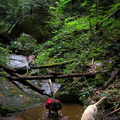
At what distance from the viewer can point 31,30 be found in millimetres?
15219

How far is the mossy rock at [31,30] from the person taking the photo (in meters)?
14.9

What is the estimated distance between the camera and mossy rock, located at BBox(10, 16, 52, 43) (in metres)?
14.9

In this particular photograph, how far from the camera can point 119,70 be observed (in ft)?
20.7

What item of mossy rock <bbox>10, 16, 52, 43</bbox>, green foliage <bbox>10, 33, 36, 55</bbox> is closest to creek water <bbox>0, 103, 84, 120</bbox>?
green foliage <bbox>10, 33, 36, 55</bbox>

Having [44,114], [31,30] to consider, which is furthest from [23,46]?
[44,114]

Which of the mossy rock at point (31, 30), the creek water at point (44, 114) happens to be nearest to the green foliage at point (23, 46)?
the mossy rock at point (31, 30)

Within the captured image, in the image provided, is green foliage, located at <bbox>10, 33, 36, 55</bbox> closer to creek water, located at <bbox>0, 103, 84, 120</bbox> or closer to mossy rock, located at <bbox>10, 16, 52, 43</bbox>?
mossy rock, located at <bbox>10, 16, 52, 43</bbox>

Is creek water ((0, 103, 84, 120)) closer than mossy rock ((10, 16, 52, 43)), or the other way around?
creek water ((0, 103, 84, 120))

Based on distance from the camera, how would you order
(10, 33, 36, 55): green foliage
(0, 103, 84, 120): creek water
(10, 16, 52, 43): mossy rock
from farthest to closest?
(10, 16, 52, 43): mossy rock, (10, 33, 36, 55): green foliage, (0, 103, 84, 120): creek water

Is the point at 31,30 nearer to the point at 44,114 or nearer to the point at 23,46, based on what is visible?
the point at 23,46

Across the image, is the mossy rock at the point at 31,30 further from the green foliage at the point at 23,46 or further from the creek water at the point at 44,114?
the creek water at the point at 44,114

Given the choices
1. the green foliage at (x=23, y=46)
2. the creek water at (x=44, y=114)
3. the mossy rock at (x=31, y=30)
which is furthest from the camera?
the mossy rock at (x=31, y=30)

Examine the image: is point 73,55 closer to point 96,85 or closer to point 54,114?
point 96,85

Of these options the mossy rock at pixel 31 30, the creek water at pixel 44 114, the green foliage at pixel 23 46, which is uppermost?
the mossy rock at pixel 31 30
